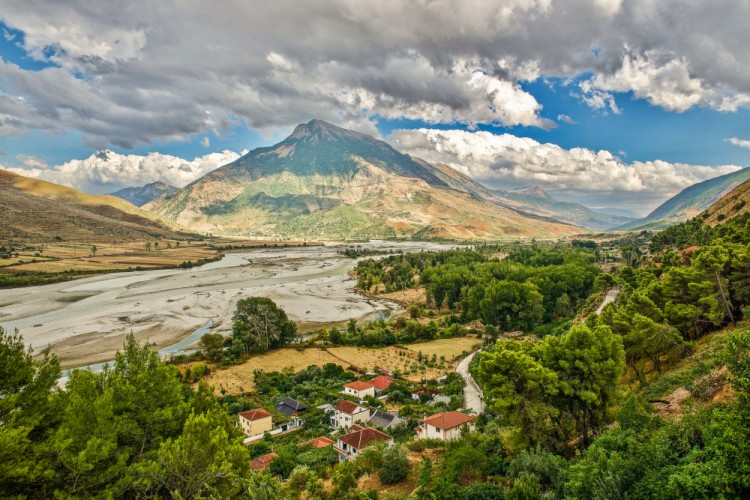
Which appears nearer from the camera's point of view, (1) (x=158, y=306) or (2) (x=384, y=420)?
(2) (x=384, y=420)

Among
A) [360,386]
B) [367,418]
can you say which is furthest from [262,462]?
[360,386]

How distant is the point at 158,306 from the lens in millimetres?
78938

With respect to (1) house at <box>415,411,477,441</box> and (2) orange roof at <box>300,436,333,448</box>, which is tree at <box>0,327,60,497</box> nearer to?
(2) orange roof at <box>300,436,333,448</box>

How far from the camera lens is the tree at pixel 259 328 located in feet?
184

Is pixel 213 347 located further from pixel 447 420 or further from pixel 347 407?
pixel 447 420

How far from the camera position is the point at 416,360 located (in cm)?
5412

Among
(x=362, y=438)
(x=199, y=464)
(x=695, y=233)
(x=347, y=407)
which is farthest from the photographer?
(x=695, y=233)

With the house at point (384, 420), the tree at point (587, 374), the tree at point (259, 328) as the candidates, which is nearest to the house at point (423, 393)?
the house at point (384, 420)

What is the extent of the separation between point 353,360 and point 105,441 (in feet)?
141

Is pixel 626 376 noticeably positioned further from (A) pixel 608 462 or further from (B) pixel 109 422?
(B) pixel 109 422

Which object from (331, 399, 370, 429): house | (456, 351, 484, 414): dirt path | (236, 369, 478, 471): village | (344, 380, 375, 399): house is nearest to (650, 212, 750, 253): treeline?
(456, 351, 484, 414): dirt path

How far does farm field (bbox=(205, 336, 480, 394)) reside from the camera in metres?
47.2

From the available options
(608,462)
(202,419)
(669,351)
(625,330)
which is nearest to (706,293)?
(669,351)

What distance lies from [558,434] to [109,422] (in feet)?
65.1
